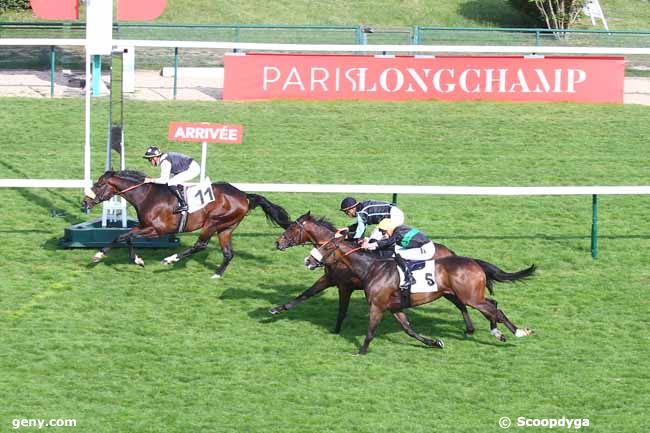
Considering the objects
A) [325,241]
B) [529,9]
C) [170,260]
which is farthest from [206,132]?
[529,9]

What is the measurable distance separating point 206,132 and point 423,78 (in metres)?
8.47

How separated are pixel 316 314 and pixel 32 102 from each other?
10.8m

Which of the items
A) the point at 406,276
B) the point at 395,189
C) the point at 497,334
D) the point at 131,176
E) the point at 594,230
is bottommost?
the point at 497,334

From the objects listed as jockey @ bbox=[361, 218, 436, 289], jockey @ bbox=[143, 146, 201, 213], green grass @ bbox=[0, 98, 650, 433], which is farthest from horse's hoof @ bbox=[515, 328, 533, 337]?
jockey @ bbox=[143, 146, 201, 213]

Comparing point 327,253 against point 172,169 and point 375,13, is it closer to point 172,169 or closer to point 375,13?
point 172,169

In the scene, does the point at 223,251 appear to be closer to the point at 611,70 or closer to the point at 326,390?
the point at 326,390

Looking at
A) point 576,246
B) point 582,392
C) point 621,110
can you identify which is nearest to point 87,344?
point 582,392

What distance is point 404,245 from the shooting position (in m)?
11.7

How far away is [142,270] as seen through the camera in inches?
551

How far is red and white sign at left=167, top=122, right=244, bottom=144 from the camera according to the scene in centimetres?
1475

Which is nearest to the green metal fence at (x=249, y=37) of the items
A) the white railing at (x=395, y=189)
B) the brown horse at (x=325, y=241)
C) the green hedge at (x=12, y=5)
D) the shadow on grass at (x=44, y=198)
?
the green hedge at (x=12, y=5)

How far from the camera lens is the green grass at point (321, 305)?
10.2m

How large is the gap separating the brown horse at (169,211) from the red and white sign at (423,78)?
8.44 meters

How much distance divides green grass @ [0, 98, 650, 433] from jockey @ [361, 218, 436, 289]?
0.88m
